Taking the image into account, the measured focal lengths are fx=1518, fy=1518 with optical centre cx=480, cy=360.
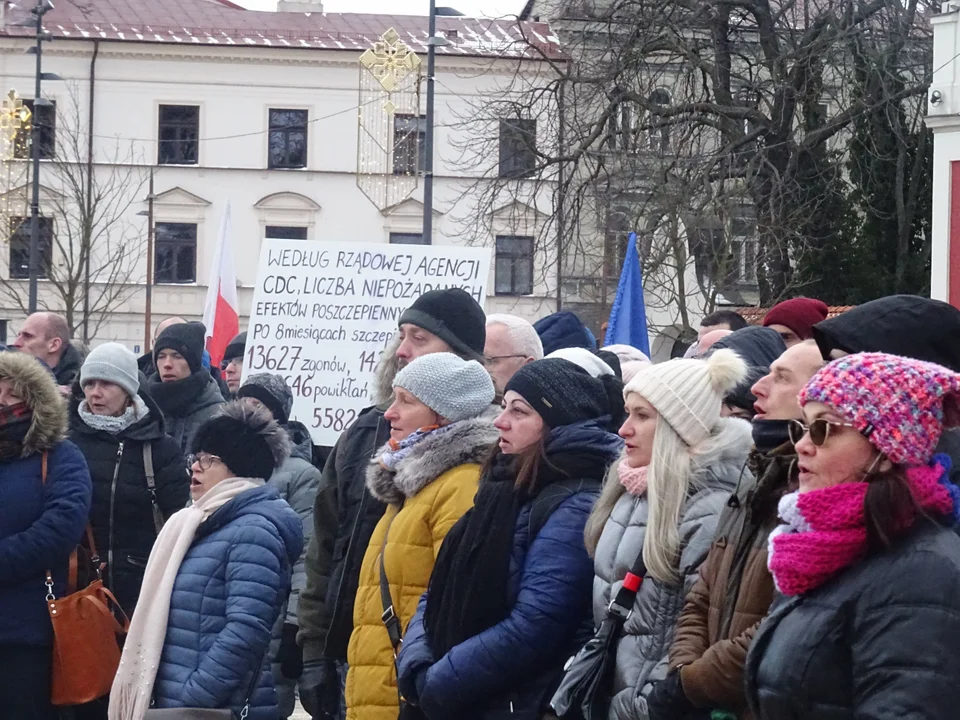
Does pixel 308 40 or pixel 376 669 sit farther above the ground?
pixel 308 40

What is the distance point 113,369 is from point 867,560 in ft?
14.0

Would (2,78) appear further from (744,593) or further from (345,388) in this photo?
(744,593)

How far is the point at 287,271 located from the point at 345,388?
80cm

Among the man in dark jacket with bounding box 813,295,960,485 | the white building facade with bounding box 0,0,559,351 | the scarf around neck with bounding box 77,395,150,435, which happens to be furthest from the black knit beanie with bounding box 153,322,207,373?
the white building facade with bounding box 0,0,559,351

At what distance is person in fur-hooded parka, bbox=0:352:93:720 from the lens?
566cm

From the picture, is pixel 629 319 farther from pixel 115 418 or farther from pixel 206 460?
pixel 206 460

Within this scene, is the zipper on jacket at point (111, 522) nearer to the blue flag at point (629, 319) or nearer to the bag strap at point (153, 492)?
the bag strap at point (153, 492)

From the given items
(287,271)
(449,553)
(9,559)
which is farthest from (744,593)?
(287,271)

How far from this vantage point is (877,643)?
8.52 ft

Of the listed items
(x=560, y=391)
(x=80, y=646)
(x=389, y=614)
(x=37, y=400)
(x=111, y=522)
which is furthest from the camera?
(x=111, y=522)

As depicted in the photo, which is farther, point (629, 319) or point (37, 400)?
point (629, 319)

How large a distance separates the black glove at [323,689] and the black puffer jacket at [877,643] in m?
2.52

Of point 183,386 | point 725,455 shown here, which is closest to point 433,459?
point 725,455

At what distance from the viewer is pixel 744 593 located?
334 cm
